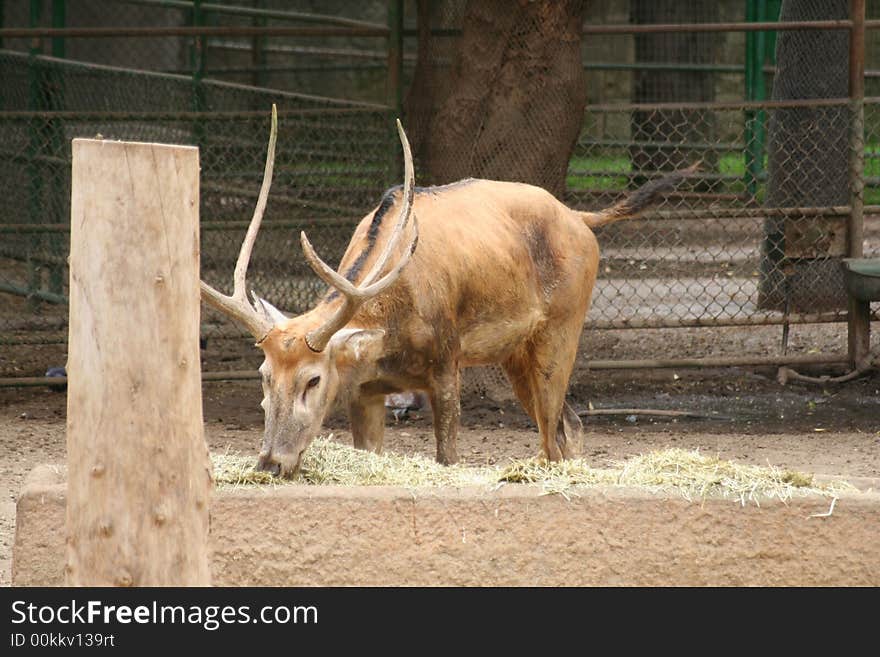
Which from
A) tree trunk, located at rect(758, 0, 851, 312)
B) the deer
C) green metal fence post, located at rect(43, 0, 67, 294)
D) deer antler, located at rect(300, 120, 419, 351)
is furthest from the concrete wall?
green metal fence post, located at rect(43, 0, 67, 294)

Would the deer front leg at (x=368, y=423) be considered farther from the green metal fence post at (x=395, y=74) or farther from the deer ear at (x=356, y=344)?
the green metal fence post at (x=395, y=74)

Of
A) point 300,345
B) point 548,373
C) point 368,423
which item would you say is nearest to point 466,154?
point 548,373

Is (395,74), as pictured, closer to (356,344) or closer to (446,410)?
(446,410)

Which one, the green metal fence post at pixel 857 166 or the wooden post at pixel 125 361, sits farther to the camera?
the green metal fence post at pixel 857 166

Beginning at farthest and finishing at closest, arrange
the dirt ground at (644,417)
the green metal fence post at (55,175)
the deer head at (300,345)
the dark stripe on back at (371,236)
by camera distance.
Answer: the green metal fence post at (55,175) < the dirt ground at (644,417) < the dark stripe on back at (371,236) < the deer head at (300,345)

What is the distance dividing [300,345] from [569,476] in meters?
1.20

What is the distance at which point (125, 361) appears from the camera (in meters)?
3.67

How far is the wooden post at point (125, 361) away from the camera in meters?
3.66

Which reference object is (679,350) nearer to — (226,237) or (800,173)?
(800,173)

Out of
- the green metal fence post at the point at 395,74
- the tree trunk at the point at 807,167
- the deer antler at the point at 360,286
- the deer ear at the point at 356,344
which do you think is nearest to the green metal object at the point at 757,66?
the tree trunk at the point at 807,167

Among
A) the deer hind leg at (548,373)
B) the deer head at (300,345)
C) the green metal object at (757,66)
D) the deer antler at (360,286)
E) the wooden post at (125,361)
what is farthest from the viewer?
the green metal object at (757,66)

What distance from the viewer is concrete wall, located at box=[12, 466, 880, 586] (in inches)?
199
